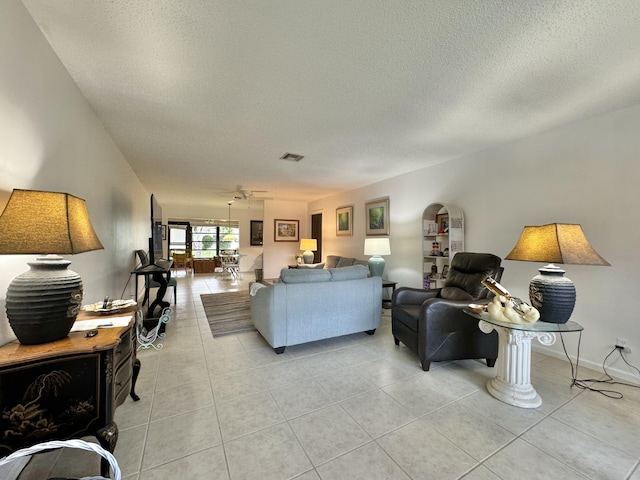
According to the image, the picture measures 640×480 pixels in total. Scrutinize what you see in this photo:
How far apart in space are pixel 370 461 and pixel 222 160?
3829 millimetres

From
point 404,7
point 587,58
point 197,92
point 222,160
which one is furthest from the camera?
point 222,160

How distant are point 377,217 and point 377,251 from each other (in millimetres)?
1010

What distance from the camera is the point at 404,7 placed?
4.43ft

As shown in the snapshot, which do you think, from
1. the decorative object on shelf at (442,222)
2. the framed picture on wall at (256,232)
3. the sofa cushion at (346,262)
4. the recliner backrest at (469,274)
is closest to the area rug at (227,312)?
the sofa cushion at (346,262)

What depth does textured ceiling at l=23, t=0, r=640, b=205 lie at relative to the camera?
139 cm

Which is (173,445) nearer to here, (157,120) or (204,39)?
(204,39)

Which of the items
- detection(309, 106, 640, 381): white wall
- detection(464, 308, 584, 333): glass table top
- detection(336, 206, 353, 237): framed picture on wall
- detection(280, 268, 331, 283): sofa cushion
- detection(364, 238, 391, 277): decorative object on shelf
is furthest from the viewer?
detection(336, 206, 353, 237): framed picture on wall

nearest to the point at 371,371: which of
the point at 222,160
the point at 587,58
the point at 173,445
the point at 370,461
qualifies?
the point at 370,461

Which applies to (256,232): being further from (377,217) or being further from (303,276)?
(303,276)

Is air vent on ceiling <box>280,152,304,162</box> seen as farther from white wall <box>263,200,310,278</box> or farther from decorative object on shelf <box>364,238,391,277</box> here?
white wall <box>263,200,310,278</box>

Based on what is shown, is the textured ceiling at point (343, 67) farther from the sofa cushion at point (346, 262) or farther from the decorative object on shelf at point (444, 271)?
the sofa cushion at point (346, 262)

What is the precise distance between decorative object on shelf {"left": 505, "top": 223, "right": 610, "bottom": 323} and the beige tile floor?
0.72 m

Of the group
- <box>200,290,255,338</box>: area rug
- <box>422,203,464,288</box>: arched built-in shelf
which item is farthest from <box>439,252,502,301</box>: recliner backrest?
<box>200,290,255,338</box>: area rug

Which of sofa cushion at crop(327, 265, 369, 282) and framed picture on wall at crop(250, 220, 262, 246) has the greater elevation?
framed picture on wall at crop(250, 220, 262, 246)
